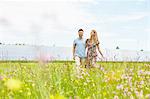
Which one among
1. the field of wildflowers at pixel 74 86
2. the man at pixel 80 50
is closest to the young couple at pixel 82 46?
the man at pixel 80 50

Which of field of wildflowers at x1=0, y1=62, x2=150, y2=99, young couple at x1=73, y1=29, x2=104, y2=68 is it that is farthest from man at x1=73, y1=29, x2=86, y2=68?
field of wildflowers at x1=0, y1=62, x2=150, y2=99

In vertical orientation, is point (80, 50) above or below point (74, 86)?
above

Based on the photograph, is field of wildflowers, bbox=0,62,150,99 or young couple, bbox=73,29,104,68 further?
young couple, bbox=73,29,104,68

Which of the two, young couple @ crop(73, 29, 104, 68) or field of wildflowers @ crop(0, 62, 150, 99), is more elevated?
young couple @ crop(73, 29, 104, 68)

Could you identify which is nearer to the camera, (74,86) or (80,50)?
(74,86)

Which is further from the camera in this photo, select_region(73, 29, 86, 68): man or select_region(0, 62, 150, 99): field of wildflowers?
select_region(73, 29, 86, 68): man

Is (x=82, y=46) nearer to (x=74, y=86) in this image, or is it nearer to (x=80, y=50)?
(x=80, y=50)

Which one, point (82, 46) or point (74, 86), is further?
point (82, 46)

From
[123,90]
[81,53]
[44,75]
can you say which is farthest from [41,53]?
[81,53]

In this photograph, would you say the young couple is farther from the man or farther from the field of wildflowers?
the field of wildflowers

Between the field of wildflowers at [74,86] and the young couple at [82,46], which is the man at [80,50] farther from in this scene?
the field of wildflowers at [74,86]

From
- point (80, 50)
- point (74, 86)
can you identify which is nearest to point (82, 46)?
point (80, 50)

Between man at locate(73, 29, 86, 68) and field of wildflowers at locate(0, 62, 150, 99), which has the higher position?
man at locate(73, 29, 86, 68)

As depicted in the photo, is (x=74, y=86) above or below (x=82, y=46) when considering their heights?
below
